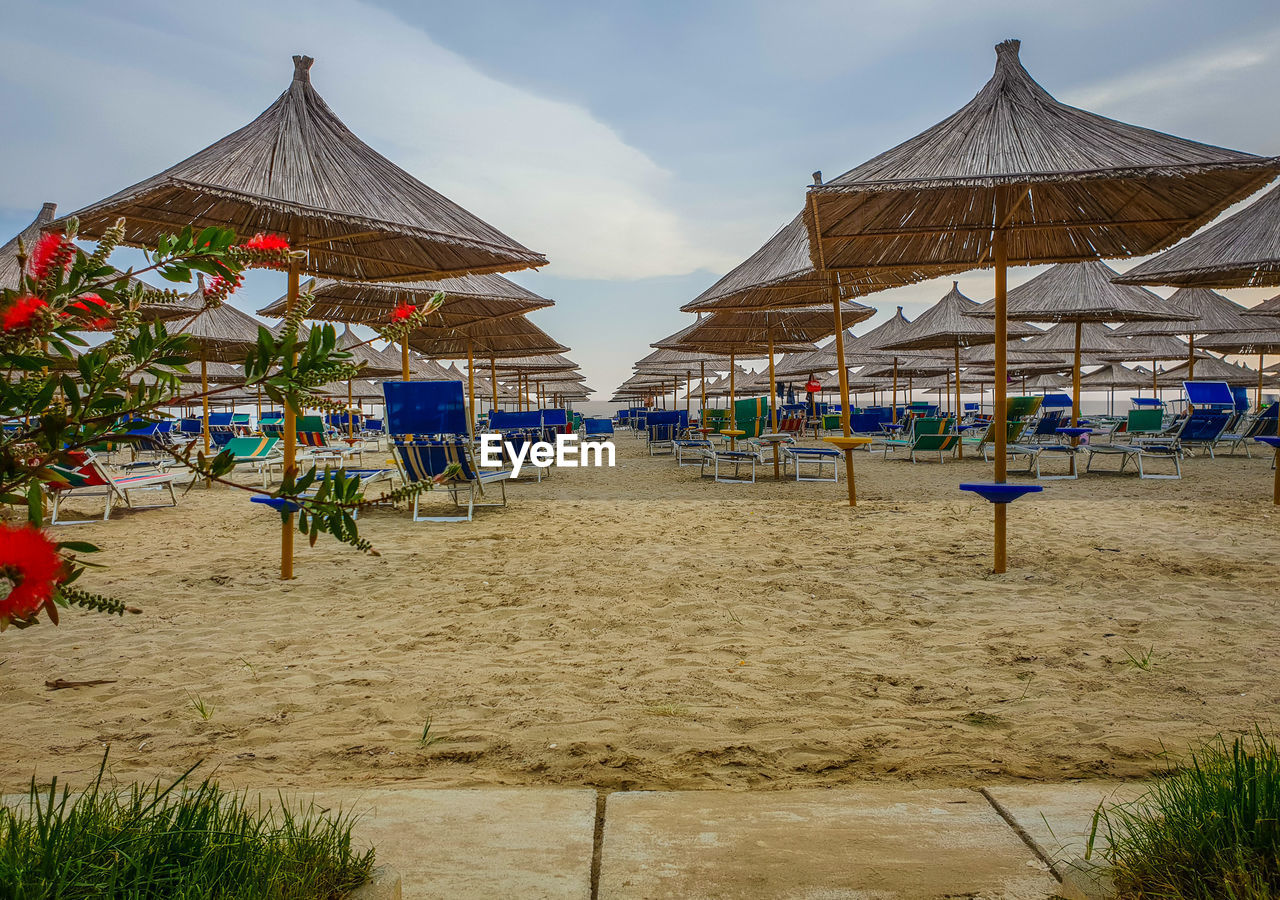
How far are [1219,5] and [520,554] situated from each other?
5735 mm

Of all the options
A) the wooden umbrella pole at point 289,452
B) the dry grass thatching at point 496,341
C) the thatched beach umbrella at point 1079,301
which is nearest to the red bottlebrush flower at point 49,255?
the wooden umbrella pole at point 289,452

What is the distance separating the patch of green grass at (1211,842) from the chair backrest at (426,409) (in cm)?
588

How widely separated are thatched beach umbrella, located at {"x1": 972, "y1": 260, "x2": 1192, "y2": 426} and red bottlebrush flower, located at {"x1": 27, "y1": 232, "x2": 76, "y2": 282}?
10.9 metres

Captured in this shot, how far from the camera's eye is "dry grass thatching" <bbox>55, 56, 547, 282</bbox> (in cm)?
365

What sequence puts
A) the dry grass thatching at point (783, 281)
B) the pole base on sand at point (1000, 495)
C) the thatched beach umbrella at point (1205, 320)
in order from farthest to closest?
the thatched beach umbrella at point (1205, 320) → the dry grass thatching at point (783, 281) → the pole base on sand at point (1000, 495)

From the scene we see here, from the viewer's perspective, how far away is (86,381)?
Answer: 892 millimetres

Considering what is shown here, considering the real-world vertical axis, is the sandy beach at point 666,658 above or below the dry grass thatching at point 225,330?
below

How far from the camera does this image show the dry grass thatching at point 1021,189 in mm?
3584

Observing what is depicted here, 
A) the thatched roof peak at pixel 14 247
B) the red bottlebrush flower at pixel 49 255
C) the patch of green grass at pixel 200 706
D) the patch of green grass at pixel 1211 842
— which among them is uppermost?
the thatched roof peak at pixel 14 247

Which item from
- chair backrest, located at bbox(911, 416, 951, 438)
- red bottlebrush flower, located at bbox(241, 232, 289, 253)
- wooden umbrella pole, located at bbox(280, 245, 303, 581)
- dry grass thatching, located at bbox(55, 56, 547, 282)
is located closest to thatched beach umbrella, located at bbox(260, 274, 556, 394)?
dry grass thatching, located at bbox(55, 56, 547, 282)

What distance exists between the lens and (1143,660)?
259 cm

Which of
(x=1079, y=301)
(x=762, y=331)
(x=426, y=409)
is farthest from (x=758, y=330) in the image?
(x=426, y=409)

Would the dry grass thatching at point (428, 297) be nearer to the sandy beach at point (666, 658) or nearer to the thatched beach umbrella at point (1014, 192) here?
the sandy beach at point (666, 658)

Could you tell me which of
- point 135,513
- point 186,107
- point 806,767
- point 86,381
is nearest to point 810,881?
point 806,767
